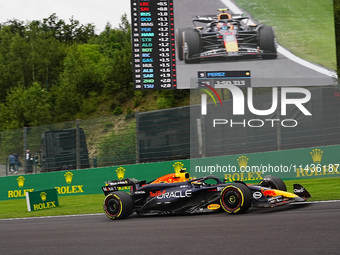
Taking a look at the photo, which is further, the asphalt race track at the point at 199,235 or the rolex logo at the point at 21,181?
the rolex logo at the point at 21,181

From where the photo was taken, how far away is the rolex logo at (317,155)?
14.3 meters

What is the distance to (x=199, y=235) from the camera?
675 cm

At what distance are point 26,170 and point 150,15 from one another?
23.0 ft

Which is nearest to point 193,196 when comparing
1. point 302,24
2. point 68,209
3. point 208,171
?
point 68,209

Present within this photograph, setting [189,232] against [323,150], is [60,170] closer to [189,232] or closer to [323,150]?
[323,150]

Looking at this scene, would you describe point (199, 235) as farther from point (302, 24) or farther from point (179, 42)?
point (302, 24)

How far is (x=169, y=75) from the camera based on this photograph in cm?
2089

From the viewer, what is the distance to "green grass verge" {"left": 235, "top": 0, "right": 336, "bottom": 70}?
22609 mm

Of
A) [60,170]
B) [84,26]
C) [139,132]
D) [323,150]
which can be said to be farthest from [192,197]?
[84,26]

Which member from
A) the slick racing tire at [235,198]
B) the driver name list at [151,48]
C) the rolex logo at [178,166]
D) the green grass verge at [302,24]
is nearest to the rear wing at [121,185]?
the slick racing tire at [235,198]

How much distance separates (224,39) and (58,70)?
1273 inches

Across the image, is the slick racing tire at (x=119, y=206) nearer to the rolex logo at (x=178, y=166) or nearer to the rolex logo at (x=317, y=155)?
the rolex logo at (x=178, y=166)

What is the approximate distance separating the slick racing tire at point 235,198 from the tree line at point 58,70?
29527mm

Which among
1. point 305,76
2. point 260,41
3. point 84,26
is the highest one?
point 84,26
